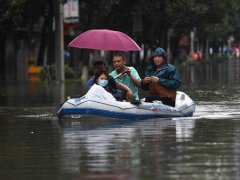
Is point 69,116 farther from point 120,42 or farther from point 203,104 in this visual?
point 203,104

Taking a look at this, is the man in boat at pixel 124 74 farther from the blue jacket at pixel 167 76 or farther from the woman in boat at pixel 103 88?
the blue jacket at pixel 167 76

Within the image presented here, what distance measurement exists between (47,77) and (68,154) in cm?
3095

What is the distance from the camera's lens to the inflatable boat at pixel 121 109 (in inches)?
651

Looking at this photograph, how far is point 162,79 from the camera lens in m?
17.4

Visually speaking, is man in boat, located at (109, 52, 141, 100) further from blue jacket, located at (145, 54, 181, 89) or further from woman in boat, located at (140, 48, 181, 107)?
blue jacket, located at (145, 54, 181, 89)

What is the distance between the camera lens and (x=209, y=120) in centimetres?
1672

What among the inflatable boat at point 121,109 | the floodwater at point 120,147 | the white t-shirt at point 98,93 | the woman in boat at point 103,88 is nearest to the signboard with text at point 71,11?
the floodwater at point 120,147

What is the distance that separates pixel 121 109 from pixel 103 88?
1.87 feet

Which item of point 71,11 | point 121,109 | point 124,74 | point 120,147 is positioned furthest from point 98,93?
point 71,11

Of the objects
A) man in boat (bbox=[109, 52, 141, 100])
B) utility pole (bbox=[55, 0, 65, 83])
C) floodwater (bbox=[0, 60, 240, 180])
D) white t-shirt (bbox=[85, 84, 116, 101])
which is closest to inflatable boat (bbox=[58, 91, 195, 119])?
white t-shirt (bbox=[85, 84, 116, 101])

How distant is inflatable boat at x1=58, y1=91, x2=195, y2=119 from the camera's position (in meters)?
16.5

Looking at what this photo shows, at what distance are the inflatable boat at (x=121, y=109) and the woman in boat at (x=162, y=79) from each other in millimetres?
287

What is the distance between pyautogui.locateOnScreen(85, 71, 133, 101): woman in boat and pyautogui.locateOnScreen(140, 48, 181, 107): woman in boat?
1.26ft

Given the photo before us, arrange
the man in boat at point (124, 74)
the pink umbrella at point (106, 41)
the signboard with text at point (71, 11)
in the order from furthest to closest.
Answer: the signboard with text at point (71, 11)
the pink umbrella at point (106, 41)
the man in boat at point (124, 74)
